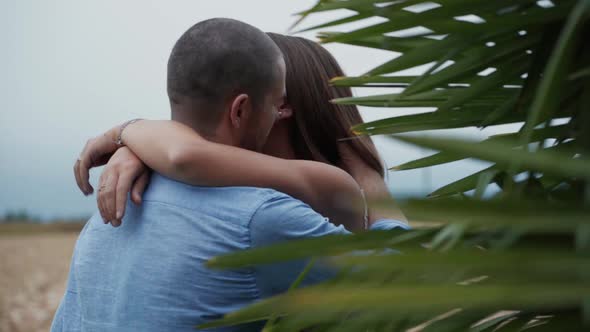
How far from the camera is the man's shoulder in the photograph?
1331 millimetres

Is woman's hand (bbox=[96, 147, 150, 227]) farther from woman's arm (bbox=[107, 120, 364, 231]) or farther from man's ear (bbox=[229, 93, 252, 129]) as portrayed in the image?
man's ear (bbox=[229, 93, 252, 129])

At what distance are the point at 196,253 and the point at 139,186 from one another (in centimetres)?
19

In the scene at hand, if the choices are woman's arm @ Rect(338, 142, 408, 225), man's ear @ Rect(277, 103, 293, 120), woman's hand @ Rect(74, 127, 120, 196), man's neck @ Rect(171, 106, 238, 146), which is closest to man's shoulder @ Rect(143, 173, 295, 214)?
man's neck @ Rect(171, 106, 238, 146)

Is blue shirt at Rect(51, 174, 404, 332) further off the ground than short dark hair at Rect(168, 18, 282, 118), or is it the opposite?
short dark hair at Rect(168, 18, 282, 118)

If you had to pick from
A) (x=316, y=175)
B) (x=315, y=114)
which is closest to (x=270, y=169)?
(x=316, y=175)

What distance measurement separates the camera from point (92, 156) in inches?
66.3

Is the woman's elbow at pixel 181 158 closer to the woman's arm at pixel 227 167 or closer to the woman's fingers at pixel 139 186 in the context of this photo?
the woman's arm at pixel 227 167

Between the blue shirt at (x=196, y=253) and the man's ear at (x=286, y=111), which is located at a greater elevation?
the man's ear at (x=286, y=111)

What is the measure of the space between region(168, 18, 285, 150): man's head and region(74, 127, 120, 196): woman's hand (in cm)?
19

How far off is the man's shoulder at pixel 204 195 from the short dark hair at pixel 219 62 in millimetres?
190

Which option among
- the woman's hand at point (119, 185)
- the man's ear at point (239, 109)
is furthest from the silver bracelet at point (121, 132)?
the man's ear at point (239, 109)

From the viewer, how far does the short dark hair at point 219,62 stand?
147 centimetres

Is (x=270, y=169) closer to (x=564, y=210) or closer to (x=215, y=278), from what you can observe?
(x=215, y=278)

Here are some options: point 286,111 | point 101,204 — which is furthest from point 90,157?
point 286,111
